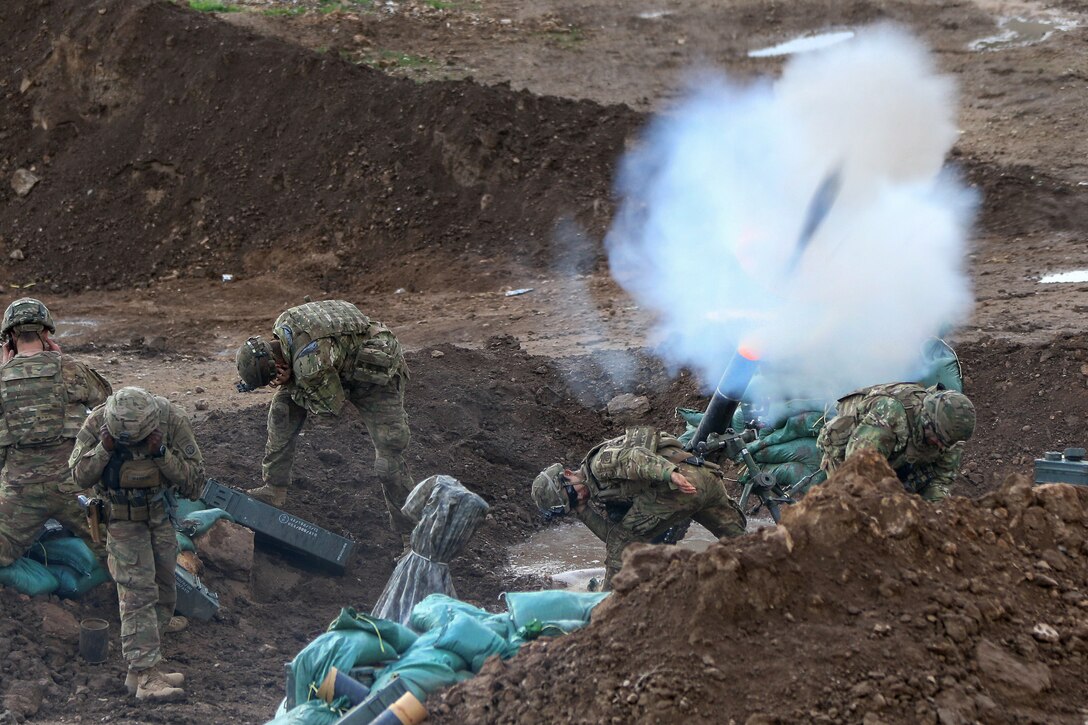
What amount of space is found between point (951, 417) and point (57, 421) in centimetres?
511

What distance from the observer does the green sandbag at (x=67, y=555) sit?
25.4ft

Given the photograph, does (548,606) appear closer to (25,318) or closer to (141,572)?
(141,572)

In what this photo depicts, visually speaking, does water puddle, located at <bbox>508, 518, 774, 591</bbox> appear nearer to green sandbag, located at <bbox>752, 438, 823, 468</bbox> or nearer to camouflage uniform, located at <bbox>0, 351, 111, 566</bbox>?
green sandbag, located at <bbox>752, 438, 823, 468</bbox>

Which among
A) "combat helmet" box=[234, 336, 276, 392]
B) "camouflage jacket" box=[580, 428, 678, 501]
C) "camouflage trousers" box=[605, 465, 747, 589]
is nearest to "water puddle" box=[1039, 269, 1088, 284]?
"camouflage trousers" box=[605, 465, 747, 589]

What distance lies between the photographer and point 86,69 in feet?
60.1

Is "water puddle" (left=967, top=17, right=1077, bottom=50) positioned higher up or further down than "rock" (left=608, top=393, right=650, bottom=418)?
higher up

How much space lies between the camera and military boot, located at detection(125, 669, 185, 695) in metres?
6.96

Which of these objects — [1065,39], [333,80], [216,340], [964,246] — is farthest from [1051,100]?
[216,340]

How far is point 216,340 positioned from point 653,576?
984 centimetres

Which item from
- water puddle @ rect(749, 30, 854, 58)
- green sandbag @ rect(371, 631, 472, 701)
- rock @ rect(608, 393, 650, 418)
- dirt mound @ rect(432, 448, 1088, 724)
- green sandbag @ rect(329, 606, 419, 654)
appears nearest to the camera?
dirt mound @ rect(432, 448, 1088, 724)

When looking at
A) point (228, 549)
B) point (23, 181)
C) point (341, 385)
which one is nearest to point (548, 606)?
point (228, 549)

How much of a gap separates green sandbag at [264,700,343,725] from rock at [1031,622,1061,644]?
9.41 ft

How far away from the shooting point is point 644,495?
7.72 metres

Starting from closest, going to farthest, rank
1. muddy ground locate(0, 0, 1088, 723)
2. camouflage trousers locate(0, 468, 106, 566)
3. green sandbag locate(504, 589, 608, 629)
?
green sandbag locate(504, 589, 608, 629) → camouflage trousers locate(0, 468, 106, 566) → muddy ground locate(0, 0, 1088, 723)
